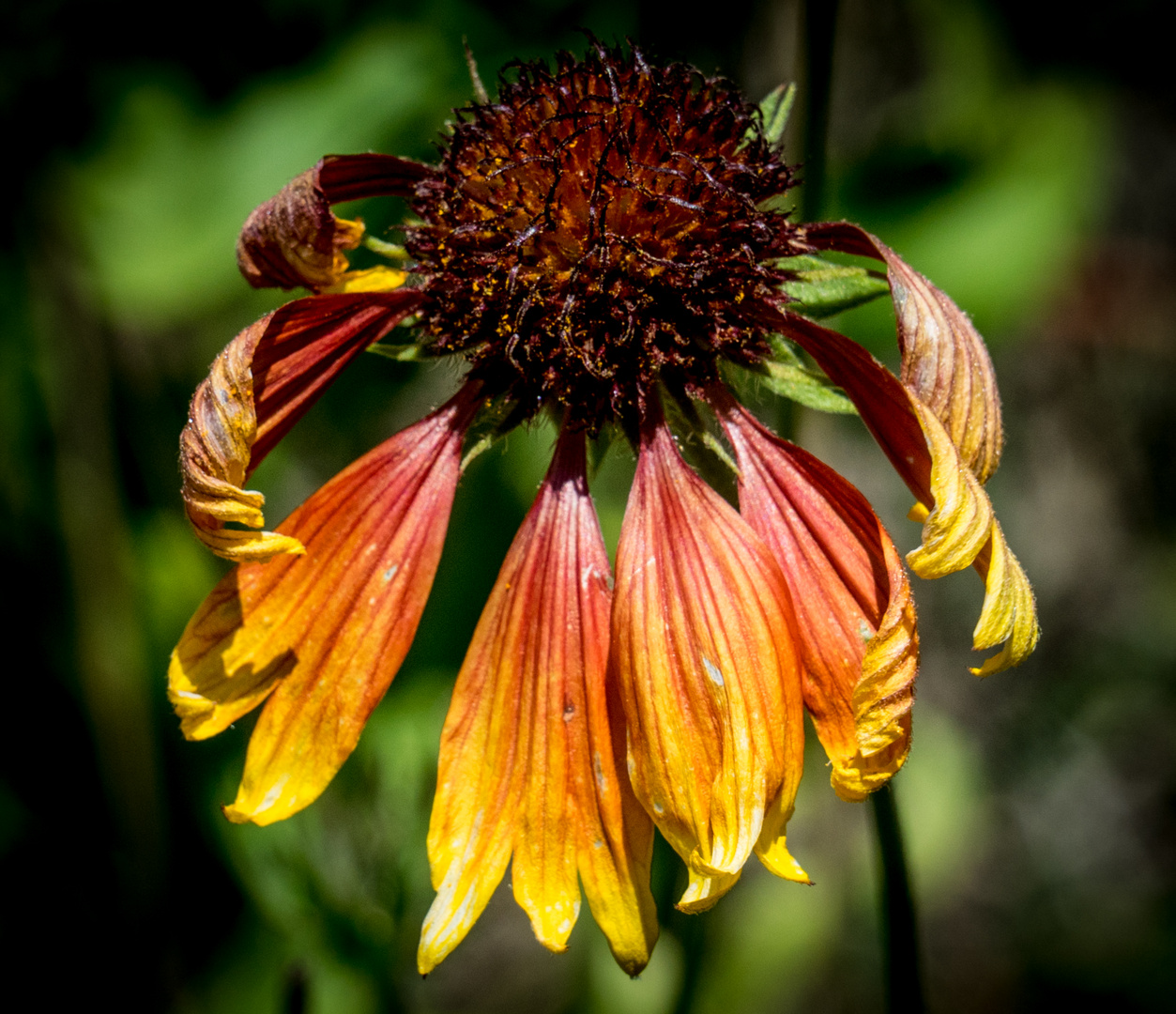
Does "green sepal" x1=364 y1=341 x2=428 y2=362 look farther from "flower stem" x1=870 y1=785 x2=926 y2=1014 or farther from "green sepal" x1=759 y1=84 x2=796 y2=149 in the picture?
"flower stem" x1=870 y1=785 x2=926 y2=1014

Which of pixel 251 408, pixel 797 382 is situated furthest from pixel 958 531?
pixel 251 408

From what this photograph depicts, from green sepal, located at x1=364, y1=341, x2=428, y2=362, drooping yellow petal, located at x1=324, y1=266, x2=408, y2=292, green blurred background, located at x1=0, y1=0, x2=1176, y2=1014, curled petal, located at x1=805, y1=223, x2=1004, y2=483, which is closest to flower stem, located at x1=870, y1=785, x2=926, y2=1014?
curled petal, located at x1=805, y1=223, x2=1004, y2=483

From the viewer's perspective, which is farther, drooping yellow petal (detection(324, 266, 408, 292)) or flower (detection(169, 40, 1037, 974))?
drooping yellow petal (detection(324, 266, 408, 292))

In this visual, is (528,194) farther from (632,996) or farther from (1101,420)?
(1101,420)

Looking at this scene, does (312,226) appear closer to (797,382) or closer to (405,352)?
(405,352)

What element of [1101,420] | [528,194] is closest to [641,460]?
[528,194]
